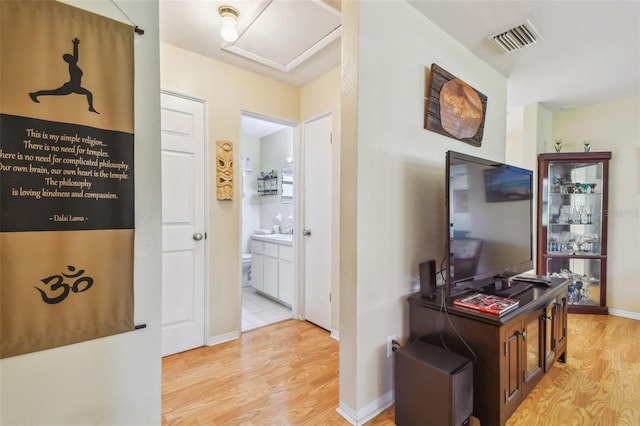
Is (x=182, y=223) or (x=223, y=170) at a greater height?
(x=223, y=170)

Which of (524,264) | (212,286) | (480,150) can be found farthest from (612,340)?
(212,286)

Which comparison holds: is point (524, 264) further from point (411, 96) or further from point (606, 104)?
point (606, 104)

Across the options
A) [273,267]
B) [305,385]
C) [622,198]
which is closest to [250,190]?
[273,267]

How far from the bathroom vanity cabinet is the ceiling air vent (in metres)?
2.60

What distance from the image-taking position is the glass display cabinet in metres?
3.46

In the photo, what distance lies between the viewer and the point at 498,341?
59.0 inches

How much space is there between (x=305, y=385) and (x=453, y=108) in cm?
223

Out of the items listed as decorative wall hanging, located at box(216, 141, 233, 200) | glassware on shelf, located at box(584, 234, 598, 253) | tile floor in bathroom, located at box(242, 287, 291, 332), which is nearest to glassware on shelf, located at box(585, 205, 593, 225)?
glassware on shelf, located at box(584, 234, 598, 253)

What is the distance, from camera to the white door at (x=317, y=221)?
2.91 metres

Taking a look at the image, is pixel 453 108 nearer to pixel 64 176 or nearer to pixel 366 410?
pixel 366 410

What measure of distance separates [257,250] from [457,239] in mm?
2931

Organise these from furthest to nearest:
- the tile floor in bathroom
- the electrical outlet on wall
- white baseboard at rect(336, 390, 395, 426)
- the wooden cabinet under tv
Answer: the tile floor in bathroom < the electrical outlet on wall < white baseboard at rect(336, 390, 395, 426) < the wooden cabinet under tv

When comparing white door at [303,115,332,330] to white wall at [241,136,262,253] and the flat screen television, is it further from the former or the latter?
white wall at [241,136,262,253]

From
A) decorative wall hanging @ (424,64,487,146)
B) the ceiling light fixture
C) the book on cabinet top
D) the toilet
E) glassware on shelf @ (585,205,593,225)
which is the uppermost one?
the ceiling light fixture
